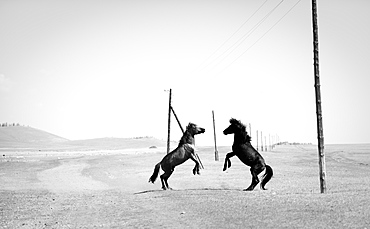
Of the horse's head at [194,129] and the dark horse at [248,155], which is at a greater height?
the horse's head at [194,129]

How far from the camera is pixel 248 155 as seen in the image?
634 inches

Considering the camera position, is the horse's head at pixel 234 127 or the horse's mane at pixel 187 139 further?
the horse's mane at pixel 187 139

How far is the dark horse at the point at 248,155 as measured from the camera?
16.0m

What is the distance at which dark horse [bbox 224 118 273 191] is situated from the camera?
631 inches

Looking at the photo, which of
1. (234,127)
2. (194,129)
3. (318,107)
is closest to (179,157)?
(194,129)

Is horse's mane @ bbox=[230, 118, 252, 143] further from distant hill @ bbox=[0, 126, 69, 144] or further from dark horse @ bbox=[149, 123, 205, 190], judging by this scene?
distant hill @ bbox=[0, 126, 69, 144]

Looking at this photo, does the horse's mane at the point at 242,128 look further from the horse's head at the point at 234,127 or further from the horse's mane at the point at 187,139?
the horse's mane at the point at 187,139

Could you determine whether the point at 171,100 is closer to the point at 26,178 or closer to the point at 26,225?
the point at 26,178

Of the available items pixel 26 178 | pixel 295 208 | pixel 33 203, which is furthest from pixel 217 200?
pixel 26 178

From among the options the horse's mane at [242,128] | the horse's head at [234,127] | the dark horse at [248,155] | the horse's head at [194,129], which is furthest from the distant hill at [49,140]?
the dark horse at [248,155]

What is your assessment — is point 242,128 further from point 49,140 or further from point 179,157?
point 49,140

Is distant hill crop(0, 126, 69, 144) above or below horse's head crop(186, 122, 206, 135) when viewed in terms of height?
above

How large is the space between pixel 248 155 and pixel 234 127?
1435 mm

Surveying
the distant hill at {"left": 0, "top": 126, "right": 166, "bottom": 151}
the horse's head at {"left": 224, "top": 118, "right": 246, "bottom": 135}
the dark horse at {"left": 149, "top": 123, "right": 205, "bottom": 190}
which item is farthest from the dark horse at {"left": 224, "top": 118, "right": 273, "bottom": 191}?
the distant hill at {"left": 0, "top": 126, "right": 166, "bottom": 151}
